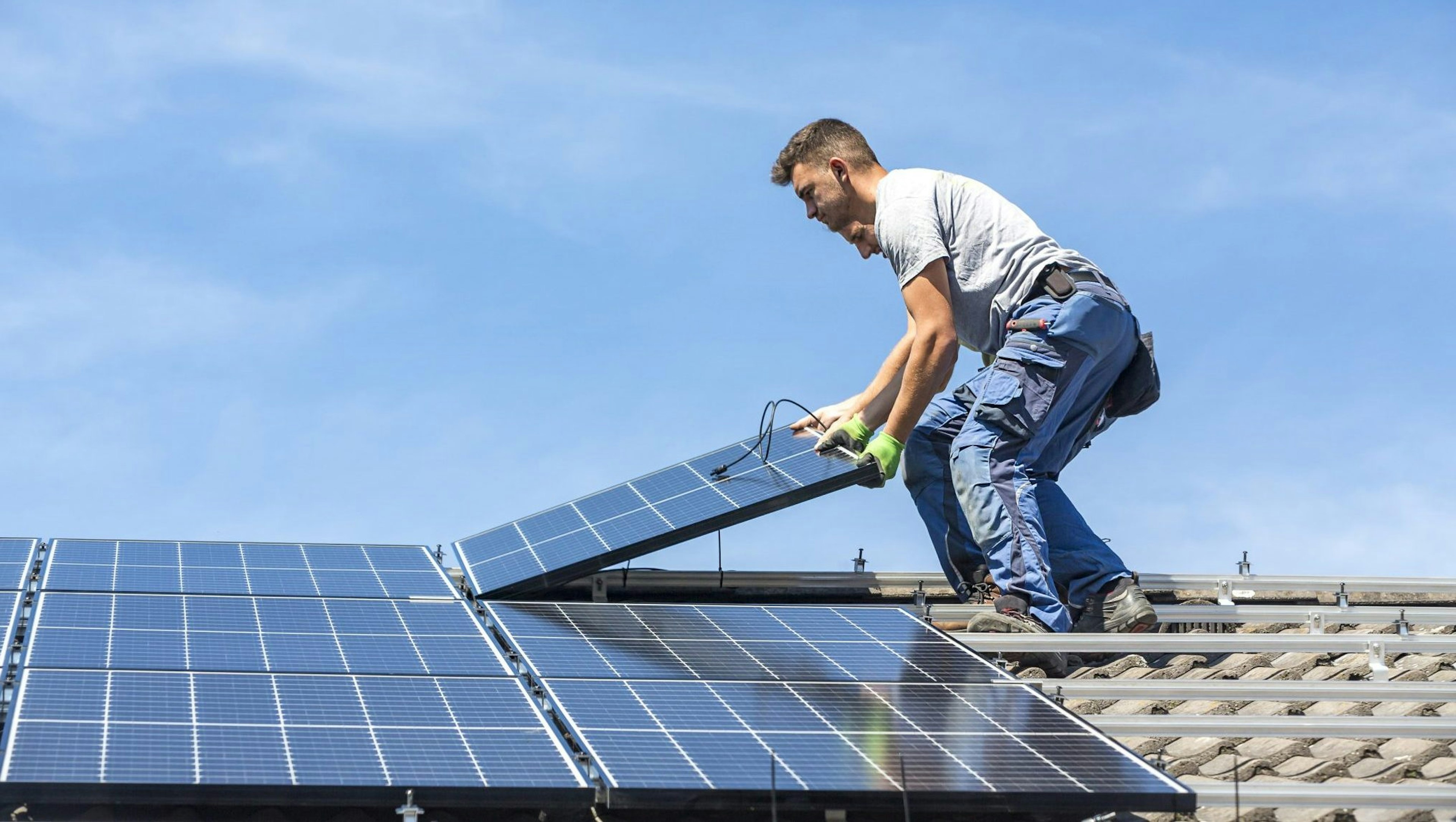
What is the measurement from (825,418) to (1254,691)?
11.3 feet

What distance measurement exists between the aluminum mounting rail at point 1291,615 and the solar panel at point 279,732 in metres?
3.65

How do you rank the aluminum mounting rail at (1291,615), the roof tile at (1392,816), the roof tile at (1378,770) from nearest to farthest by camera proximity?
the roof tile at (1392,816), the roof tile at (1378,770), the aluminum mounting rail at (1291,615)

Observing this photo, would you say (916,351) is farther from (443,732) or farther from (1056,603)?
(443,732)

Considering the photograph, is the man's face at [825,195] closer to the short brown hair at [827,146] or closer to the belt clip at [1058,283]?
the short brown hair at [827,146]

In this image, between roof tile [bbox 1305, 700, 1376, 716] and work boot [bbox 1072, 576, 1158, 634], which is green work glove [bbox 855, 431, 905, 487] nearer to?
work boot [bbox 1072, 576, 1158, 634]

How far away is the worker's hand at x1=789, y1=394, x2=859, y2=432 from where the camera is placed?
11055mm

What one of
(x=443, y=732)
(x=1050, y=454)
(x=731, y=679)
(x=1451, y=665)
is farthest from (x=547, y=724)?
(x=1451, y=665)

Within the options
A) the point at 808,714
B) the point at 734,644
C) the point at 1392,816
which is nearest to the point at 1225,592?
the point at 734,644

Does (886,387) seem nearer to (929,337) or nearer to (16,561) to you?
(929,337)

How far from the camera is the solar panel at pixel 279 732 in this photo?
648cm

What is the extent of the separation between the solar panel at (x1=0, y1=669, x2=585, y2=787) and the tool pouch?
14.8 feet

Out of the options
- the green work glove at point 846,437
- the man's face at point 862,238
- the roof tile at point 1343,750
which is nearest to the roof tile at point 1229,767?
the roof tile at point 1343,750

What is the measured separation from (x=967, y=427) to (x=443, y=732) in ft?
13.2

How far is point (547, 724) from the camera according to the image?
7309 mm
